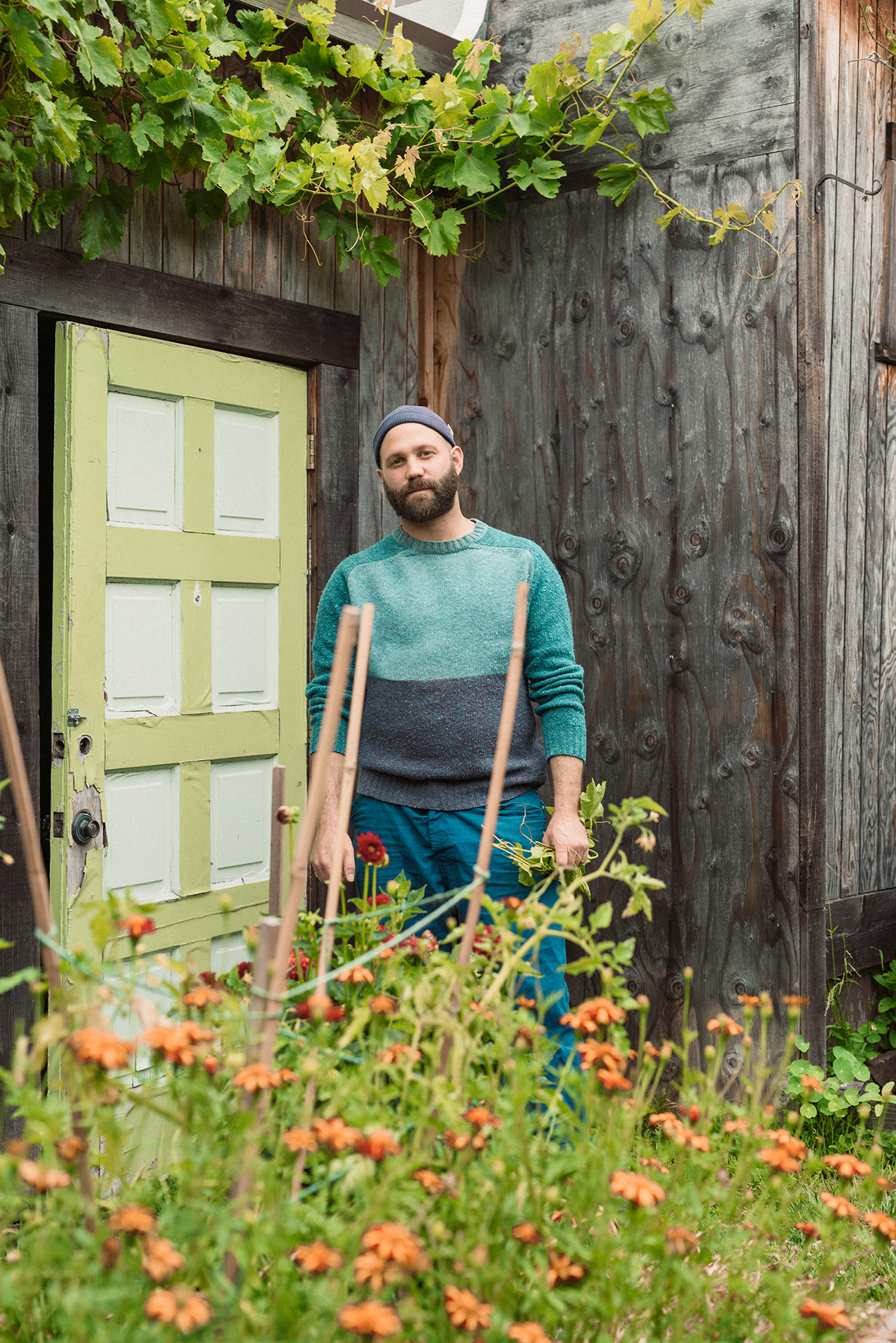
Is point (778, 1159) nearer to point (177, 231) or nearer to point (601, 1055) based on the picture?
point (601, 1055)

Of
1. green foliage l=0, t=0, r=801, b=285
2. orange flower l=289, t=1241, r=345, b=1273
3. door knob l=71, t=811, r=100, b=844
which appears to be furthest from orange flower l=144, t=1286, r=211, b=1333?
green foliage l=0, t=0, r=801, b=285

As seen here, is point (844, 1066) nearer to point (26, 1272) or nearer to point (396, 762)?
point (396, 762)

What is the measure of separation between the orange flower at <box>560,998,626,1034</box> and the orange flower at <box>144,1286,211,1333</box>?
608mm

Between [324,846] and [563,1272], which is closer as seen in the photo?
[563,1272]

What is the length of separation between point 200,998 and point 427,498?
5.57ft

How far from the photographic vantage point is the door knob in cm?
313

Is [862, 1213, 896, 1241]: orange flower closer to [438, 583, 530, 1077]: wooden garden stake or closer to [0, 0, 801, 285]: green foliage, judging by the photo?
[438, 583, 530, 1077]: wooden garden stake

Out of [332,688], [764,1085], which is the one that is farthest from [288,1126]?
[764,1085]

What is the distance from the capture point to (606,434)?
12.2 ft

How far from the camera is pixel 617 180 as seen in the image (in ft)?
11.8

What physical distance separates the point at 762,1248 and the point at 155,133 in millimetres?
2829

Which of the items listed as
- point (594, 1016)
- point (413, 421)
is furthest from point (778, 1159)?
point (413, 421)

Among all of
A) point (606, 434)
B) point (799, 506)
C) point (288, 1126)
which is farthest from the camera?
point (606, 434)

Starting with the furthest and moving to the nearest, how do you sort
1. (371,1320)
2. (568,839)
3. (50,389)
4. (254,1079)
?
(50,389)
(568,839)
(254,1079)
(371,1320)
